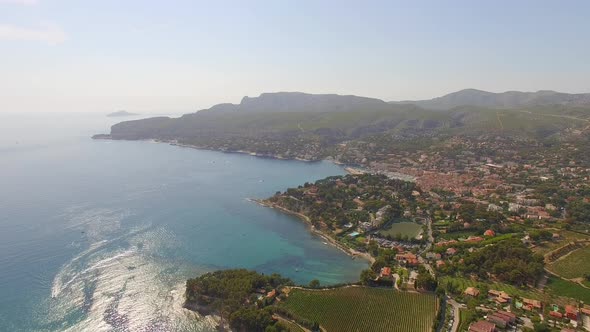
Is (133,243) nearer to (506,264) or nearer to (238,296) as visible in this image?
(238,296)

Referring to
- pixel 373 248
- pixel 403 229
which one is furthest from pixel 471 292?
pixel 403 229

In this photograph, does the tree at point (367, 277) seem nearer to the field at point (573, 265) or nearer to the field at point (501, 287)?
the field at point (501, 287)

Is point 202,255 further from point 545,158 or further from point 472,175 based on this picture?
point 545,158

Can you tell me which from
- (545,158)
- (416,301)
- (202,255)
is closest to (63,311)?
(202,255)

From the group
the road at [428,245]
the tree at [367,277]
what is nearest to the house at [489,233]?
the road at [428,245]

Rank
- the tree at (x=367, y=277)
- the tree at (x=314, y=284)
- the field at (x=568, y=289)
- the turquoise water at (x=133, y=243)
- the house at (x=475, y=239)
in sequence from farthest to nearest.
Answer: the house at (x=475, y=239) → the tree at (x=367, y=277) → the tree at (x=314, y=284) → the turquoise water at (x=133, y=243) → the field at (x=568, y=289)

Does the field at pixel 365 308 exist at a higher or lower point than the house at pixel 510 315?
lower

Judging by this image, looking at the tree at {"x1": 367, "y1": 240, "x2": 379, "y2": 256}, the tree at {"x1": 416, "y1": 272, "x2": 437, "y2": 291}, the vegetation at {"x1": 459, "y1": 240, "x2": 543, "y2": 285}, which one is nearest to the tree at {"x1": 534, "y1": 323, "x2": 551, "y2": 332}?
the vegetation at {"x1": 459, "y1": 240, "x2": 543, "y2": 285}
